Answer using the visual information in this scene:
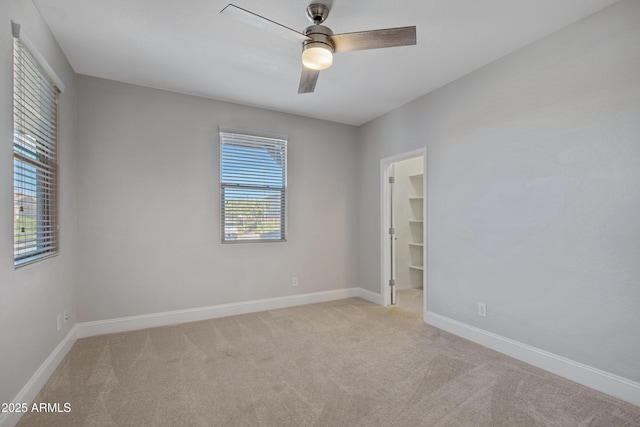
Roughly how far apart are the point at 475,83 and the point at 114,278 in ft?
14.1

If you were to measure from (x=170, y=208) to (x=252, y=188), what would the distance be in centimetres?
102

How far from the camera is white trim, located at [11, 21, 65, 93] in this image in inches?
74.0

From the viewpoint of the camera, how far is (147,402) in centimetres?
209

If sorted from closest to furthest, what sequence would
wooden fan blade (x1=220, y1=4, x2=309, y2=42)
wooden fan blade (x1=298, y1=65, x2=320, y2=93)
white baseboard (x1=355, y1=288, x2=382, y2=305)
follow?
wooden fan blade (x1=220, y1=4, x2=309, y2=42) → wooden fan blade (x1=298, y1=65, x2=320, y2=93) → white baseboard (x1=355, y1=288, x2=382, y2=305)

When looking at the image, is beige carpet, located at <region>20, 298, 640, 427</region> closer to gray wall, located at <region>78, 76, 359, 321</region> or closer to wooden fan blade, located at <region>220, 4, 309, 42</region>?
gray wall, located at <region>78, 76, 359, 321</region>

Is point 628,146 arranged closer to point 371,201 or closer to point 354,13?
point 354,13

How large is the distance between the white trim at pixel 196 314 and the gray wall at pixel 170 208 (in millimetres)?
74

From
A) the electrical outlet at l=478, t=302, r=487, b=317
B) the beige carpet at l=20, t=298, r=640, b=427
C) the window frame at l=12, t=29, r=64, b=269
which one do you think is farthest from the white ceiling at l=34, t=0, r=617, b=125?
the beige carpet at l=20, t=298, r=640, b=427

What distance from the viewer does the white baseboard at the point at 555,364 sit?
2090mm

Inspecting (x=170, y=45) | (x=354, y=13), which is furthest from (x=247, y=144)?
(x=354, y=13)

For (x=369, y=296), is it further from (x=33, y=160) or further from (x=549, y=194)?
(x=33, y=160)

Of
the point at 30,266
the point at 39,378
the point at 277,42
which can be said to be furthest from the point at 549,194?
the point at 39,378

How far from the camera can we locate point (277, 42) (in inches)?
103

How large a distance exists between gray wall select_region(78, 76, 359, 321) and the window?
0.37 feet
